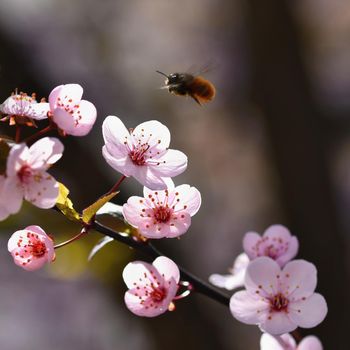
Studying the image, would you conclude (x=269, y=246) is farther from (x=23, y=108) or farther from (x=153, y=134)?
(x=23, y=108)

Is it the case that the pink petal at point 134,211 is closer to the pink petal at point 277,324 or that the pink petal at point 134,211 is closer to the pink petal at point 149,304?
the pink petal at point 149,304

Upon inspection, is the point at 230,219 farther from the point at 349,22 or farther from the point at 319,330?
the point at 319,330

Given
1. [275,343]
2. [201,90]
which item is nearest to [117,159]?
[201,90]

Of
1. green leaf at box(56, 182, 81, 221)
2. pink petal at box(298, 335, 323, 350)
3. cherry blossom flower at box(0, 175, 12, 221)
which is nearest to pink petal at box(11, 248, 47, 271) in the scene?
green leaf at box(56, 182, 81, 221)

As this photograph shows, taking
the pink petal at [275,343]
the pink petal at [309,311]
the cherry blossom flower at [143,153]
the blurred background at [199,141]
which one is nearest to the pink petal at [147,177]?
the cherry blossom flower at [143,153]

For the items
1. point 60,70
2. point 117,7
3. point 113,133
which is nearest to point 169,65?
point 117,7

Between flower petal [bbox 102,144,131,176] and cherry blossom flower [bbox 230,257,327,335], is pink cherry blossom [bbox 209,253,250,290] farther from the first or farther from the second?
flower petal [bbox 102,144,131,176]
